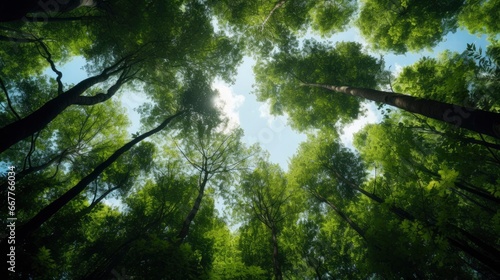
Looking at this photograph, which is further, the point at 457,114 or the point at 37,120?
the point at 37,120

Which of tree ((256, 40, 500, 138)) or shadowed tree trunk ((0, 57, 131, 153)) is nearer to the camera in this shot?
shadowed tree trunk ((0, 57, 131, 153))

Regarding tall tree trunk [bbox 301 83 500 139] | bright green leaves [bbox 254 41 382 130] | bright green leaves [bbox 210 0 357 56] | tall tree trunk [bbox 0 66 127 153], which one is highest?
bright green leaves [bbox 210 0 357 56]

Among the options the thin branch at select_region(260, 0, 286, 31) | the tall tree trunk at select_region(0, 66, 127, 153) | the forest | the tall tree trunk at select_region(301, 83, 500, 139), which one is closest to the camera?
the tall tree trunk at select_region(301, 83, 500, 139)

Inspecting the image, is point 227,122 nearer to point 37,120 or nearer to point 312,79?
point 312,79

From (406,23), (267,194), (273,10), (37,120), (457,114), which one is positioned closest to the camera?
(457,114)

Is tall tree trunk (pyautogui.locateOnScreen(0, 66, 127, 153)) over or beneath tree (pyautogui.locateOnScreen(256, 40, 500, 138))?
beneath

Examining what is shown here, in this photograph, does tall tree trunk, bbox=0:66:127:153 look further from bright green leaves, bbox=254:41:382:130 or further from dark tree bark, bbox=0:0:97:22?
bright green leaves, bbox=254:41:382:130

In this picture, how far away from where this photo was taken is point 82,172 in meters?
15.1

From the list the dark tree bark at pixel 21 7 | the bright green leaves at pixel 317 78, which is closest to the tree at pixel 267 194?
the bright green leaves at pixel 317 78

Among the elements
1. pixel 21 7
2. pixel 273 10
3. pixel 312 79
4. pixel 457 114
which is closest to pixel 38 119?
pixel 21 7

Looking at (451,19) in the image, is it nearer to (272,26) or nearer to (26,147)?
(272,26)

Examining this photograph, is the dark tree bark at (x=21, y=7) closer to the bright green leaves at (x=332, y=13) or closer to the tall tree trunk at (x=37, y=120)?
the tall tree trunk at (x=37, y=120)

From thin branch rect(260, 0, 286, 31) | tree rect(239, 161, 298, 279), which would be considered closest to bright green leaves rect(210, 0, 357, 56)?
thin branch rect(260, 0, 286, 31)

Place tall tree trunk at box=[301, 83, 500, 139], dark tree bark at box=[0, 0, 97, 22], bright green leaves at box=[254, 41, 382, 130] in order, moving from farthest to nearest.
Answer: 1. bright green leaves at box=[254, 41, 382, 130]
2. dark tree bark at box=[0, 0, 97, 22]
3. tall tree trunk at box=[301, 83, 500, 139]
